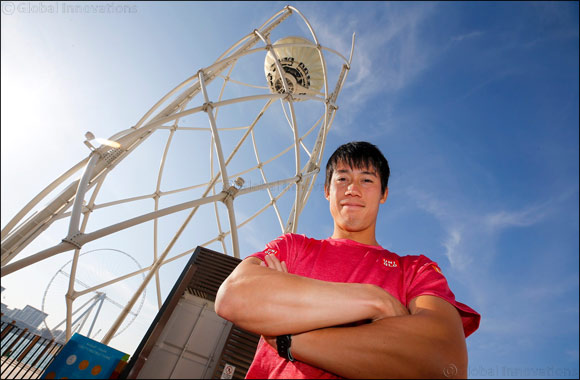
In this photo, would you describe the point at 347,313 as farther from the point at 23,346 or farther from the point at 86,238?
the point at 23,346

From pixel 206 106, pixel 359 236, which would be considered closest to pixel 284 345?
pixel 359 236

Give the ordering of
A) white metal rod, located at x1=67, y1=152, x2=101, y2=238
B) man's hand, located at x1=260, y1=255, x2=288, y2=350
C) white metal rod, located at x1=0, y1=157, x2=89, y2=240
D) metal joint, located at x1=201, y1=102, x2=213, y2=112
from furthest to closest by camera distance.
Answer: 1. metal joint, located at x1=201, y1=102, x2=213, y2=112
2. white metal rod, located at x1=0, y1=157, x2=89, y2=240
3. white metal rod, located at x1=67, y1=152, x2=101, y2=238
4. man's hand, located at x1=260, y1=255, x2=288, y2=350

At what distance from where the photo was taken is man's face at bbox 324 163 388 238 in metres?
2.68

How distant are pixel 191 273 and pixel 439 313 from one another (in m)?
4.46

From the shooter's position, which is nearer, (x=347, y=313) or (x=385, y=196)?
(x=347, y=313)

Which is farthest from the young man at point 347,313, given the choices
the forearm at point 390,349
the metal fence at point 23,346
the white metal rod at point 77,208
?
the metal fence at point 23,346

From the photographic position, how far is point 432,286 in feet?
6.50

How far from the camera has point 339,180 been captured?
294 centimetres

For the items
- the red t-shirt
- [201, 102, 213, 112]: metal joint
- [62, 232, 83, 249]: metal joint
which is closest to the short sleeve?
the red t-shirt

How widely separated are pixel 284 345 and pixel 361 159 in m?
2.06

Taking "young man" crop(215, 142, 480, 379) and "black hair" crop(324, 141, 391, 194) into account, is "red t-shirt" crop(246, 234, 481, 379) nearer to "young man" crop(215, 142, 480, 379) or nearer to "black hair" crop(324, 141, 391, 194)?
"young man" crop(215, 142, 480, 379)

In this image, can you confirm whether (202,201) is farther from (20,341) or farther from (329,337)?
(20,341)

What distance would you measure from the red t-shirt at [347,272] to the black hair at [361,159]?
0.93 meters

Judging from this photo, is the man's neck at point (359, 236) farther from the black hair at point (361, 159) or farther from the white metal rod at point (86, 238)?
the white metal rod at point (86, 238)
